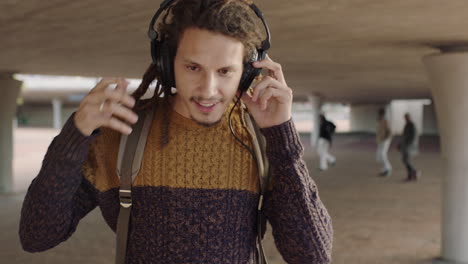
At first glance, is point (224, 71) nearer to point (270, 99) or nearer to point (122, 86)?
point (270, 99)

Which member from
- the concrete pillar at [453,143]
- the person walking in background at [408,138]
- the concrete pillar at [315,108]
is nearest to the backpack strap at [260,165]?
the concrete pillar at [453,143]

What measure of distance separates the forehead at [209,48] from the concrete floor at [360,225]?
6.05 metres

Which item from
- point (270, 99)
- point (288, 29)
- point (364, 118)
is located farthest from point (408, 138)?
point (364, 118)

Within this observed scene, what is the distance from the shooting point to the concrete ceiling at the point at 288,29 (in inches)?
180

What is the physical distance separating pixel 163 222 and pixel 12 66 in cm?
1100

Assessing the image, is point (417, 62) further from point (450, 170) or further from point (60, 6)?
point (60, 6)

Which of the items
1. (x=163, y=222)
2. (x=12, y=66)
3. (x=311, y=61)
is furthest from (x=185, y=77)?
(x=12, y=66)

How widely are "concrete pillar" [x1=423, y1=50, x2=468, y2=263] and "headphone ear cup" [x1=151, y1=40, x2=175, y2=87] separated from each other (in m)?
6.35

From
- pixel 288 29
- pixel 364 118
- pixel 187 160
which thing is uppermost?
pixel 288 29

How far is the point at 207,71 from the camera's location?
161 cm

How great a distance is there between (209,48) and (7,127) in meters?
13.0

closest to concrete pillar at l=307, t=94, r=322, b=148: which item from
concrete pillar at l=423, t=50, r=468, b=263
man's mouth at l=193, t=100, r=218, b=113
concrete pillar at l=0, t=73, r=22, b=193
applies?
concrete pillar at l=0, t=73, r=22, b=193

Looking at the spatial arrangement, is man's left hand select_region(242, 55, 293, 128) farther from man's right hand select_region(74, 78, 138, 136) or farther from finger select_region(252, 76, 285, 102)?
man's right hand select_region(74, 78, 138, 136)

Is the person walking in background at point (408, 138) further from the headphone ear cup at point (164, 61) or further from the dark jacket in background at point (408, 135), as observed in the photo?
the headphone ear cup at point (164, 61)
